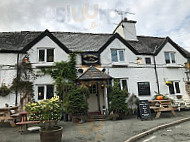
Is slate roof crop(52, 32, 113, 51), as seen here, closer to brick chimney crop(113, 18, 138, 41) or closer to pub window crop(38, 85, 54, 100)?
brick chimney crop(113, 18, 138, 41)

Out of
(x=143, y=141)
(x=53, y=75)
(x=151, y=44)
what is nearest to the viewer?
(x=143, y=141)

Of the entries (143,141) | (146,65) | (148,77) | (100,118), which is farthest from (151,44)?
(143,141)

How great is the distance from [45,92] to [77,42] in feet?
19.3

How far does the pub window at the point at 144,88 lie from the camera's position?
1266cm

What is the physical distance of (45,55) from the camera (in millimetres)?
11609

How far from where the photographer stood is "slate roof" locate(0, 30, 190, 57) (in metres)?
11.9

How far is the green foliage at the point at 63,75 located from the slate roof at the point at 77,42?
5.20ft

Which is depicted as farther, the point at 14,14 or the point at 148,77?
the point at 148,77

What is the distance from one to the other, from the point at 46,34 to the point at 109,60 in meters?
6.03

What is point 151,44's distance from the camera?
15.6 metres

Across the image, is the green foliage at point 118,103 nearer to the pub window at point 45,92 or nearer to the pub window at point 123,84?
the pub window at point 123,84

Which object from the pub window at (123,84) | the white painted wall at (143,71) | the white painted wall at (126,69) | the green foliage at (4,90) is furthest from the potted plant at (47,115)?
the pub window at (123,84)

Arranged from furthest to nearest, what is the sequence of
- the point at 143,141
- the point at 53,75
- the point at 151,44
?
the point at 151,44 < the point at 53,75 < the point at 143,141

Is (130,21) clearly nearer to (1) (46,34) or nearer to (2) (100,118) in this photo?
(1) (46,34)
